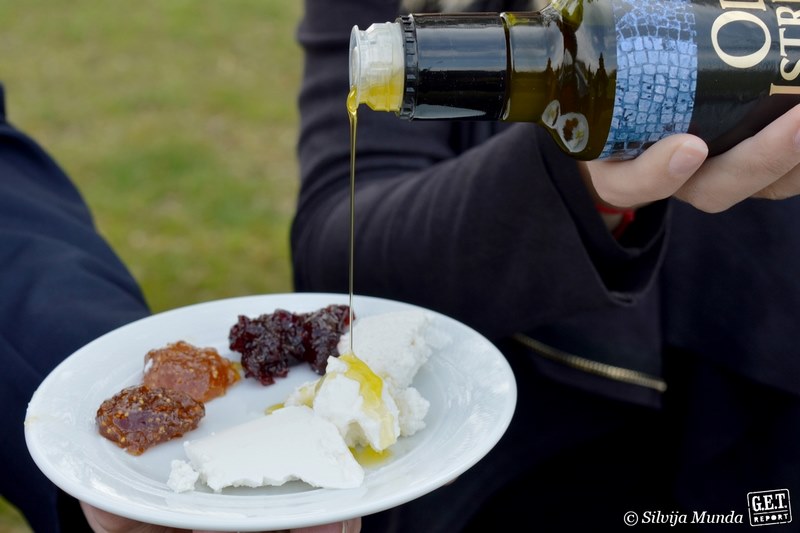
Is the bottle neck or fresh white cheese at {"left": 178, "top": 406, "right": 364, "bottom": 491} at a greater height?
the bottle neck

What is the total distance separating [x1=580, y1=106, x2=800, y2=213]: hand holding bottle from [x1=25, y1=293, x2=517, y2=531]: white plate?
265mm

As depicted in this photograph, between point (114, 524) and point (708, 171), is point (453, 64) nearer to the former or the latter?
point (708, 171)

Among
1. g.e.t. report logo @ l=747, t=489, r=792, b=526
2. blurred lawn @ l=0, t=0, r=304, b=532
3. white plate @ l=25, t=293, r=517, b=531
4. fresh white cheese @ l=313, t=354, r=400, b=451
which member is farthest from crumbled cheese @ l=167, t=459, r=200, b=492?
blurred lawn @ l=0, t=0, r=304, b=532

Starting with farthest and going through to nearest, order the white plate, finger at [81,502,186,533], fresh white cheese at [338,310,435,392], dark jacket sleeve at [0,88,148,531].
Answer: dark jacket sleeve at [0,88,148,531] < fresh white cheese at [338,310,435,392] < finger at [81,502,186,533] < the white plate

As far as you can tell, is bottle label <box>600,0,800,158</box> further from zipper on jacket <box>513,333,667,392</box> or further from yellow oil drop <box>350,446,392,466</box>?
zipper on jacket <box>513,333,667,392</box>

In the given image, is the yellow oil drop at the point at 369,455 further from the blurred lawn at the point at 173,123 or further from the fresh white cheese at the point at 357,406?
the blurred lawn at the point at 173,123

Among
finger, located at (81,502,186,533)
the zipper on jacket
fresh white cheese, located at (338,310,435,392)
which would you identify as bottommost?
the zipper on jacket

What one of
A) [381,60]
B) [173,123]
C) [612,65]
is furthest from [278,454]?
[173,123]

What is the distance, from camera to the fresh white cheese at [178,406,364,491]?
0.95 meters

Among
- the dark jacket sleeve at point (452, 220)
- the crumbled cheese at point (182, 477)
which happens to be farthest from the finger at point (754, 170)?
the crumbled cheese at point (182, 477)

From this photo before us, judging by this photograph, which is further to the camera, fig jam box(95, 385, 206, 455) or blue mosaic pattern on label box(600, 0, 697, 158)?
fig jam box(95, 385, 206, 455)

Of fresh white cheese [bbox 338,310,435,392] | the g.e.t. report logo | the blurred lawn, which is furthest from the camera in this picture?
the blurred lawn

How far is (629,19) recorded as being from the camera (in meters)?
0.92

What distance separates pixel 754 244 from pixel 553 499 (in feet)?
1.72
